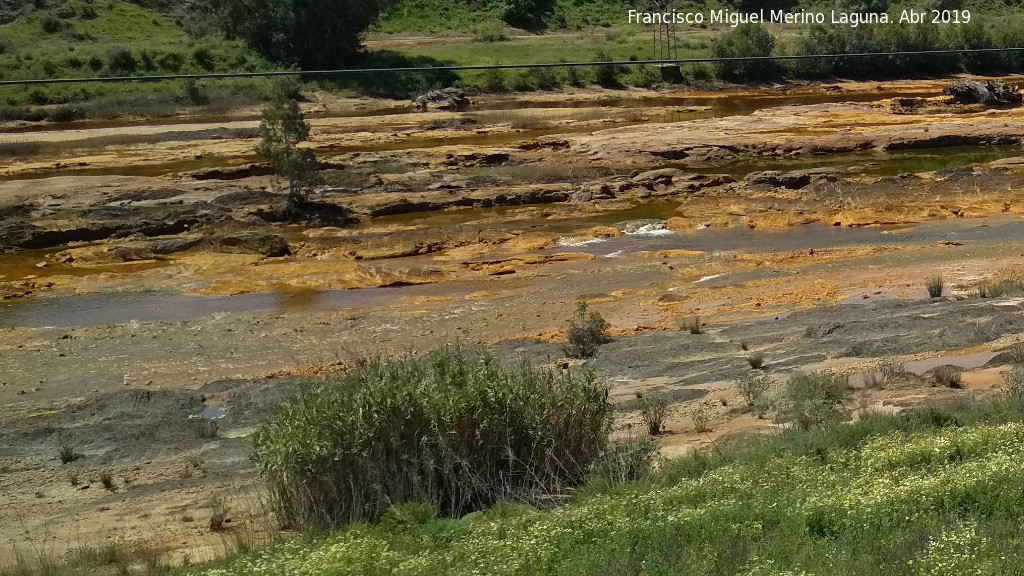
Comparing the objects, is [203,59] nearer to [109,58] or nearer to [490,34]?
[109,58]

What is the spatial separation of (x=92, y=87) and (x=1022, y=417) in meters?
53.2

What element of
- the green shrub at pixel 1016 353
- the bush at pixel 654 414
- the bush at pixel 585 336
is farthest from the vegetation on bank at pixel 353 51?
the green shrub at pixel 1016 353

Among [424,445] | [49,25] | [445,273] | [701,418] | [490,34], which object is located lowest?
[445,273]

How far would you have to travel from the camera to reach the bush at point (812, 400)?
37.9 ft

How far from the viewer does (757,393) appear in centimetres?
1332

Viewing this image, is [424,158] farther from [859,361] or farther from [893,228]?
[859,361]

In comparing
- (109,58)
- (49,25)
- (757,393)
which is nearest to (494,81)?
(109,58)

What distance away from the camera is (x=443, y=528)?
355 inches

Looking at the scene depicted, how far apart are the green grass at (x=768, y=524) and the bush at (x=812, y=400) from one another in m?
1.55

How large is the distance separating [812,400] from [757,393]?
3.69ft

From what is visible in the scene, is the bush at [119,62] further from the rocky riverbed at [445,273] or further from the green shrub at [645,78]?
the green shrub at [645,78]

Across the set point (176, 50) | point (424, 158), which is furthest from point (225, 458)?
point (176, 50)

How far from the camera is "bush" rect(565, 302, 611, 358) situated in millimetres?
17344

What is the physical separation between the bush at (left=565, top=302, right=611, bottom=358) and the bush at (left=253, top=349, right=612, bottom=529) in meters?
6.59
